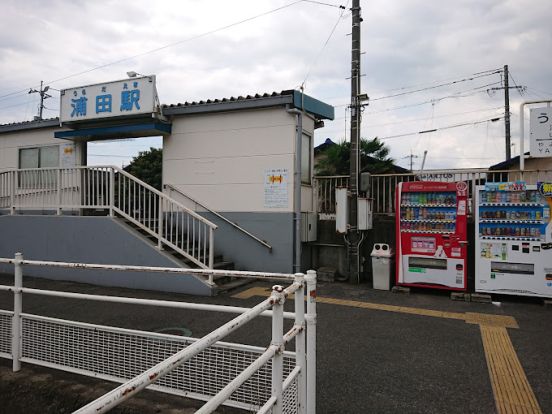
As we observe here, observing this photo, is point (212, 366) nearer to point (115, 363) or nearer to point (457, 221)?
point (115, 363)

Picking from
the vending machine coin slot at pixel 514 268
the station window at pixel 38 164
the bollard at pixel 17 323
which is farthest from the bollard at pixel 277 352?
the station window at pixel 38 164

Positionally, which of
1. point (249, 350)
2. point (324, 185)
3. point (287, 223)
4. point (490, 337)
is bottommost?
point (490, 337)

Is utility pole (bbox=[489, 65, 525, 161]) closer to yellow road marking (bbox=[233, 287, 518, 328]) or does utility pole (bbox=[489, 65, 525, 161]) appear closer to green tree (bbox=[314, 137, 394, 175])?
green tree (bbox=[314, 137, 394, 175])

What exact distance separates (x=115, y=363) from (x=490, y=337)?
4.37 metres

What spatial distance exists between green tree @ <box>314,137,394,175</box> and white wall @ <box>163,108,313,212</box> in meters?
4.01

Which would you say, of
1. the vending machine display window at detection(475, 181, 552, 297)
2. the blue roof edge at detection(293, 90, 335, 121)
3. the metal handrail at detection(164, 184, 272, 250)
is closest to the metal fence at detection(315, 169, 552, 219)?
the vending machine display window at detection(475, 181, 552, 297)

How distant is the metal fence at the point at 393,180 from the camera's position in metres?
7.39

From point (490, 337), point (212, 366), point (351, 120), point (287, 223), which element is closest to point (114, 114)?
point (287, 223)

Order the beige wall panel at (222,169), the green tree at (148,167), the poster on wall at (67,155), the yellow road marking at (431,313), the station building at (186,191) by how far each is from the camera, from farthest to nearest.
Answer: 1. the green tree at (148,167)
2. the poster on wall at (67,155)
3. the beige wall panel at (222,169)
4. the station building at (186,191)
5. the yellow road marking at (431,313)

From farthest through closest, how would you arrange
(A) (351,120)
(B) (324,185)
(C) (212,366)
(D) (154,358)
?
(B) (324,185), (A) (351,120), (D) (154,358), (C) (212,366)

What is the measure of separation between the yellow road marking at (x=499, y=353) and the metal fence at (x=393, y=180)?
2887mm

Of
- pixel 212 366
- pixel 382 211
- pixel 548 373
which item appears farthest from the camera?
pixel 382 211

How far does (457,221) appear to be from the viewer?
6.82 metres

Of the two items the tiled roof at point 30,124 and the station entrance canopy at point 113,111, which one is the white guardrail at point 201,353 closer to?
the station entrance canopy at point 113,111
